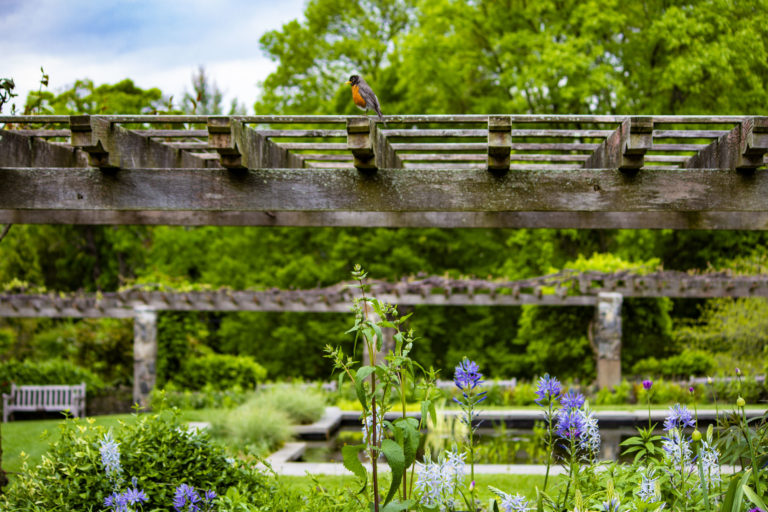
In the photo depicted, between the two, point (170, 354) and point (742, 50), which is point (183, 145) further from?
point (742, 50)

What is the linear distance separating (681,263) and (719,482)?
1625 centimetres

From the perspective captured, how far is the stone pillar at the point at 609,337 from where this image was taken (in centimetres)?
1294

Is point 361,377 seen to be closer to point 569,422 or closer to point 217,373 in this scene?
point 569,422

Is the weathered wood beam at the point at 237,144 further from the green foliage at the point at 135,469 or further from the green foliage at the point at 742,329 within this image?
the green foliage at the point at 742,329

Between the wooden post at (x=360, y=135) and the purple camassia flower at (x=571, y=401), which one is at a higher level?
the wooden post at (x=360, y=135)

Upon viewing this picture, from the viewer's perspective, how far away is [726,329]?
12445 millimetres

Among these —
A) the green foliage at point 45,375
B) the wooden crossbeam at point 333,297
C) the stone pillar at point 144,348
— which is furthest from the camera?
the green foliage at point 45,375

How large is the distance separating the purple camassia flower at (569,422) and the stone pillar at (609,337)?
10967mm

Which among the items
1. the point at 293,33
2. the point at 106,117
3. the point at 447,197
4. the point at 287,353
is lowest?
the point at 287,353

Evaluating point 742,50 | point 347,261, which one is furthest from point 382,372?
point 347,261

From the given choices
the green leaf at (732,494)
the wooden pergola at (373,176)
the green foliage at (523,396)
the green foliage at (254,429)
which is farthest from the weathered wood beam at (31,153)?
the green foliage at (523,396)

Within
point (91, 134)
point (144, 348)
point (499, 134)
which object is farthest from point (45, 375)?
point (499, 134)

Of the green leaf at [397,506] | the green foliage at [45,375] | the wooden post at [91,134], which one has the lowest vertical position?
the green foliage at [45,375]

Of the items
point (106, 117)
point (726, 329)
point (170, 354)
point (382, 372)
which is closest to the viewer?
point (382, 372)
